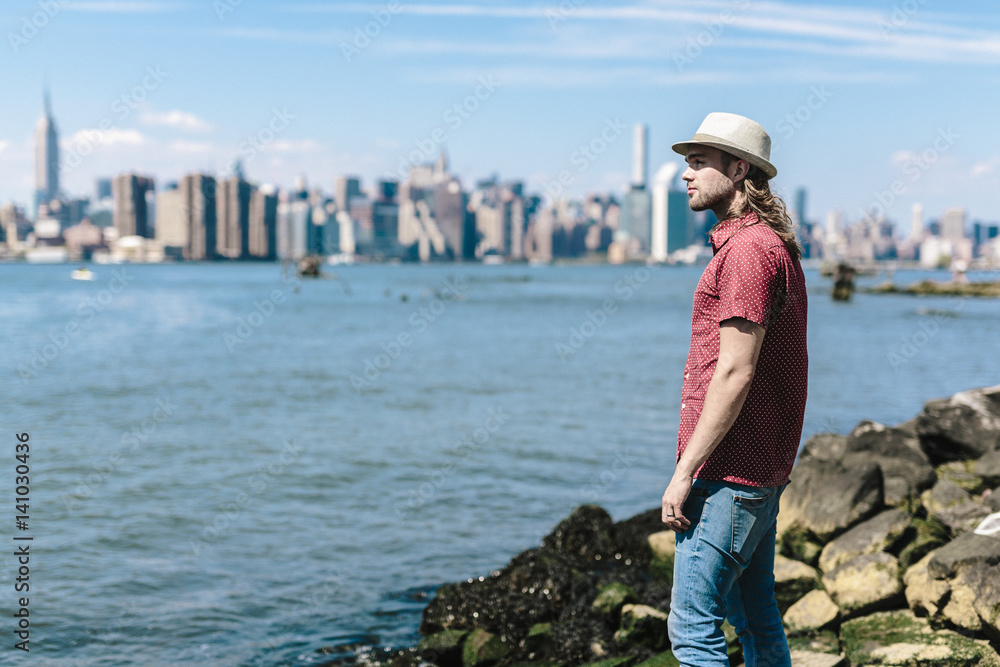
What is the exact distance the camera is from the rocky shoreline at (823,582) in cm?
593

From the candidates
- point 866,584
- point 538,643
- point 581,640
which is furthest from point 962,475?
point 538,643

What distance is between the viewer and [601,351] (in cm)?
3447

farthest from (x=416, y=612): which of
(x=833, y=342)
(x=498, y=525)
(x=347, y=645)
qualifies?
(x=833, y=342)

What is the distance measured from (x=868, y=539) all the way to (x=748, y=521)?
15.4 feet

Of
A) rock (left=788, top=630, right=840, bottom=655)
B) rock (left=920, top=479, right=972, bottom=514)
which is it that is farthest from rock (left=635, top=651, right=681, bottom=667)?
rock (left=920, top=479, right=972, bottom=514)

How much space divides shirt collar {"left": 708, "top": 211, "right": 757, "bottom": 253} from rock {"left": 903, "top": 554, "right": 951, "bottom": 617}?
383 centimetres

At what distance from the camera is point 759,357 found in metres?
3.45

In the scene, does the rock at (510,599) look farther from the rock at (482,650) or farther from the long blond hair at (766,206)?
the long blond hair at (766,206)

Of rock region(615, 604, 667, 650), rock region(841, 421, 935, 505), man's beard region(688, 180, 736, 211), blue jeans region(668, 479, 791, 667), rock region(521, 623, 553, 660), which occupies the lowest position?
rock region(521, 623, 553, 660)

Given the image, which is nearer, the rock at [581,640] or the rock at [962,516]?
the rock at [581,640]

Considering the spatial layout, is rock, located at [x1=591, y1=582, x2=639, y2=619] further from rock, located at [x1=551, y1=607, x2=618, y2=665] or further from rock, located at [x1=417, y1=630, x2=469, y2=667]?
rock, located at [x1=417, y1=630, x2=469, y2=667]

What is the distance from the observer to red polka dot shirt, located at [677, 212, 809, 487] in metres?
3.35

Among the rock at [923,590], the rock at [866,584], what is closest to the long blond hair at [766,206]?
the rock at [923,590]

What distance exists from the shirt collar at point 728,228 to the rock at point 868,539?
15.9 ft
